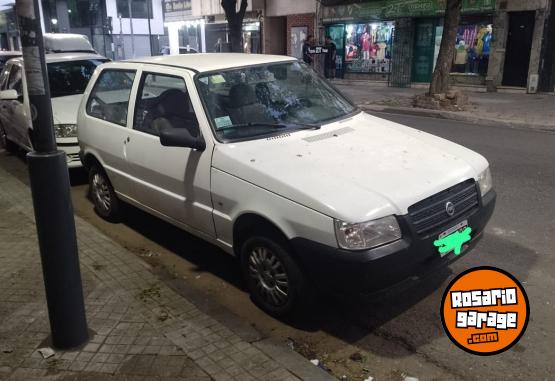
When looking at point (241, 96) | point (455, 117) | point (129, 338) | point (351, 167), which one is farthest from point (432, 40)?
point (129, 338)

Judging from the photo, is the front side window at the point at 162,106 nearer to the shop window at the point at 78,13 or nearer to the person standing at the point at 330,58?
the person standing at the point at 330,58

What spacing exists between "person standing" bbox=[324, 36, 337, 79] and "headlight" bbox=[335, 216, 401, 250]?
65.4 ft

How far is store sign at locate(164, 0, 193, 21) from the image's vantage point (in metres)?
38.5

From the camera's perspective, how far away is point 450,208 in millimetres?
3424

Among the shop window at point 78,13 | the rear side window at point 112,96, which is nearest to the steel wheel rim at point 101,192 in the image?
the rear side window at point 112,96

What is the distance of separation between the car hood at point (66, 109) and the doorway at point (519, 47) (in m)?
14.9

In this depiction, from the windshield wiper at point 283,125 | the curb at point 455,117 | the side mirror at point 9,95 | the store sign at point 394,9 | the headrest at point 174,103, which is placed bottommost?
the curb at point 455,117

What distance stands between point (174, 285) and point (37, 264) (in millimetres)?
1245

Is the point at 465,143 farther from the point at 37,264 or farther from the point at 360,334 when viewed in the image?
the point at 37,264

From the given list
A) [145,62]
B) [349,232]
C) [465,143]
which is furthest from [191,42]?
[349,232]

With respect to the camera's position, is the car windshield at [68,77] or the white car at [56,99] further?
the car windshield at [68,77]

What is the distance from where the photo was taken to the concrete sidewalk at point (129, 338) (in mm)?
2918

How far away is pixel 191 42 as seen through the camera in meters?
38.3

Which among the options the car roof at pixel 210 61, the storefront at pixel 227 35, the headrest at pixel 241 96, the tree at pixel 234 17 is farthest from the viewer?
the storefront at pixel 227 35
